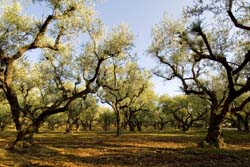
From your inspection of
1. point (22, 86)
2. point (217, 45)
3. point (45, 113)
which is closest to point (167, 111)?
point (22, 86)

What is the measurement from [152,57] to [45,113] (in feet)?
59.8

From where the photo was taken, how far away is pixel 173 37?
126 feet

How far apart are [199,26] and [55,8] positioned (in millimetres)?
11534

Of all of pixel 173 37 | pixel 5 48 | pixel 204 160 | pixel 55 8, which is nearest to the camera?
pixel 204 160

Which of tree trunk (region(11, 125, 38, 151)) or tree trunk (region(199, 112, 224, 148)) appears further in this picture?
tree trunk (region(199, 112, 224, 148))

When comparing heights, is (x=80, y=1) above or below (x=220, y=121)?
above

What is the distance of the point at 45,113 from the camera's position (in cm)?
2842

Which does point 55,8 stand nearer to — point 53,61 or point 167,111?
point 53,61

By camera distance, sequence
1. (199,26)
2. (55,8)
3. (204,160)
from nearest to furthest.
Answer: (204,160), (55,8), (199,26)

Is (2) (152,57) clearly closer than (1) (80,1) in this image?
No

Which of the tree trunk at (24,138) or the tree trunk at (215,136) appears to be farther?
the tree trunk at (215,136)

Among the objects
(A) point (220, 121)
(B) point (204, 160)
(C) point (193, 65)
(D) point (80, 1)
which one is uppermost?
(D) point (80, 1)

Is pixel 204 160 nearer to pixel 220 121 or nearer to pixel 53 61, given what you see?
pixel 220 121

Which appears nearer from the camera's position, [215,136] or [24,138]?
[24,138]
